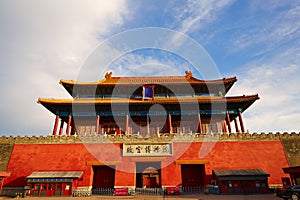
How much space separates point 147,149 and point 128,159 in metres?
1.85

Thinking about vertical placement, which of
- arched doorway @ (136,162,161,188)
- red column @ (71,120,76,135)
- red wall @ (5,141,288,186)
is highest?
red column @ (71,120,76,135)

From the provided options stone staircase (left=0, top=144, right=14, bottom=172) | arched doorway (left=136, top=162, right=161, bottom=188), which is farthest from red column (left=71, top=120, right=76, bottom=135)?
arched doorway (left=136, top=162, right=161, bottom=188)

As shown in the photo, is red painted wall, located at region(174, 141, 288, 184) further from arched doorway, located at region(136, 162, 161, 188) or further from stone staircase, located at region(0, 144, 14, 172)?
stone staircase, located at region(0, 144, 14, 172)

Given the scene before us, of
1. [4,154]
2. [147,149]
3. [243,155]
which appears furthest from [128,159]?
[4,154]

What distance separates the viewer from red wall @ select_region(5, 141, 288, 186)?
1705 centimetres

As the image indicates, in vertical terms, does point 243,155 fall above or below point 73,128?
below

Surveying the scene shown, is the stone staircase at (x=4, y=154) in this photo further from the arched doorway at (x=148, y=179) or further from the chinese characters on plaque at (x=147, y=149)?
the arched doorway at (x=148, y=179)

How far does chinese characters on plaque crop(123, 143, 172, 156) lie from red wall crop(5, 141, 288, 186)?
53 cm

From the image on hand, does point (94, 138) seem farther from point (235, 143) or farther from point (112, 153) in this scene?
point (235, 143)

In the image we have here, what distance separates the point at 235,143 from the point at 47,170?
16.7 meters

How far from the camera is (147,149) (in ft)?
58.9

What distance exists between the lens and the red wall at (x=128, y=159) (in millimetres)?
17047

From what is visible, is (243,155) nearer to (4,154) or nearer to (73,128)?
(73,128)

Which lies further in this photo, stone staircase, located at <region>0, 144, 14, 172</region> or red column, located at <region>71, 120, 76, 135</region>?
red column, located at <region>71, 120, 76, 135</region>
